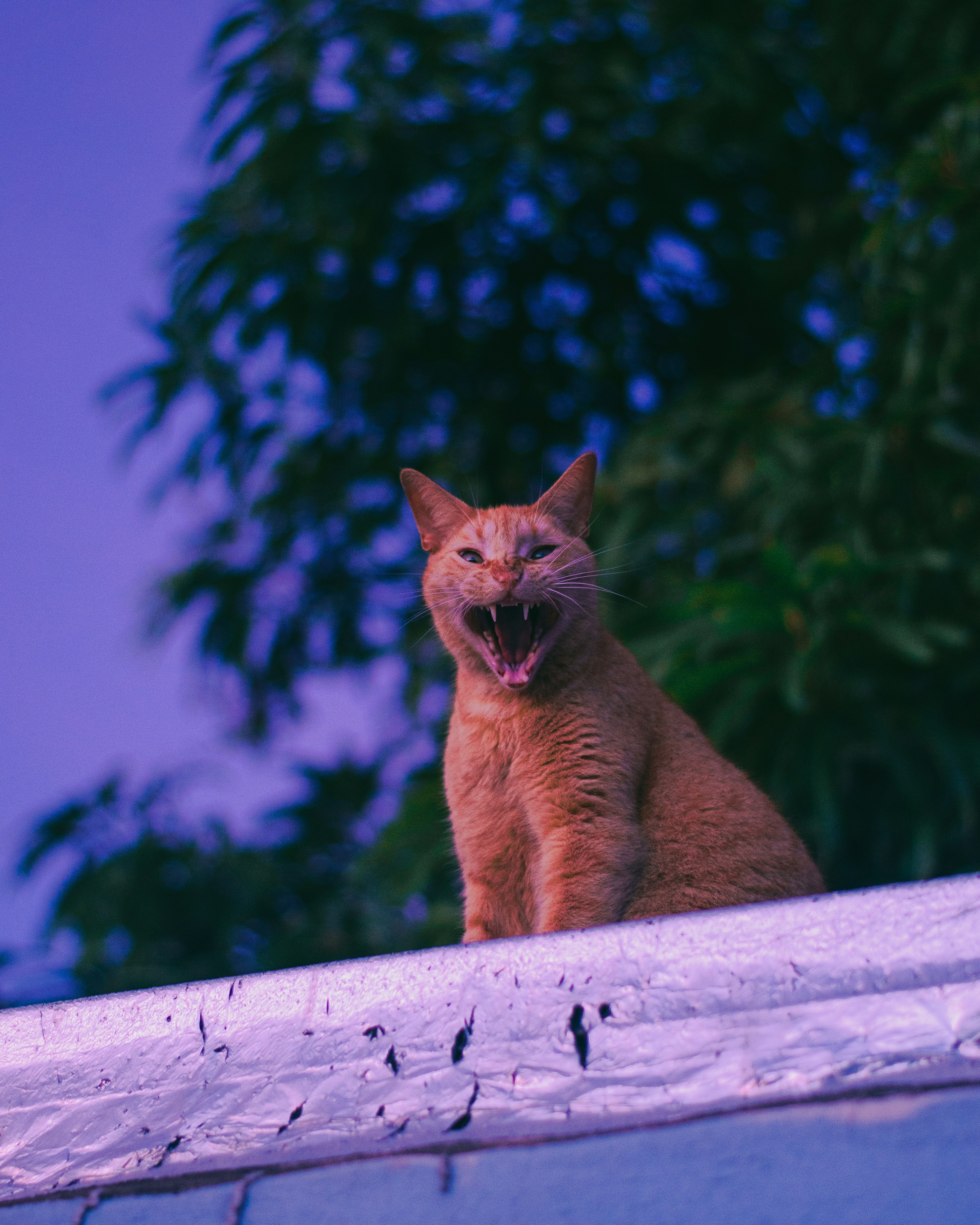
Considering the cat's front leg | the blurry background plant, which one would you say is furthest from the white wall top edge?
the blurry background plant

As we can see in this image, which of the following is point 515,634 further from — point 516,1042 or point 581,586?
point 516,1042

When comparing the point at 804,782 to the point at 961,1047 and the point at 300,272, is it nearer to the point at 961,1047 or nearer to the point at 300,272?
the point at 961,1047

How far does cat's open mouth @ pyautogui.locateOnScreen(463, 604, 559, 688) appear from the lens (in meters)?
1.81

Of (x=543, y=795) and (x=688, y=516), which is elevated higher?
(x=688, y=516)

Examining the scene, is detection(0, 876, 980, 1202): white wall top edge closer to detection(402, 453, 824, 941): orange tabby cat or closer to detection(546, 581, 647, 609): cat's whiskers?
detection(402, 453, 824, 941): orange tabby cat

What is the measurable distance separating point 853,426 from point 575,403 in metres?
1.75

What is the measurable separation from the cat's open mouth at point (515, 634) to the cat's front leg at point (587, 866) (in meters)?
0.22

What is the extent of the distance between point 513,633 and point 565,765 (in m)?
0.22

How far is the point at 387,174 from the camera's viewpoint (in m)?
4.71

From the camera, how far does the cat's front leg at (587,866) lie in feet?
5.45

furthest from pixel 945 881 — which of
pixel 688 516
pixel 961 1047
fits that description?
pixel 688 516

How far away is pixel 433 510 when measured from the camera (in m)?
2.04

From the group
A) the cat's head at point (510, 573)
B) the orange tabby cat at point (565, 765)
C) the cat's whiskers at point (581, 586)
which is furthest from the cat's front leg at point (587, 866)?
the cat's whiskers at point (581, 586)

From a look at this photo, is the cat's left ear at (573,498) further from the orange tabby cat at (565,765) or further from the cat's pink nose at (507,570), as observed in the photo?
the cat's pink nose at (507,570)
